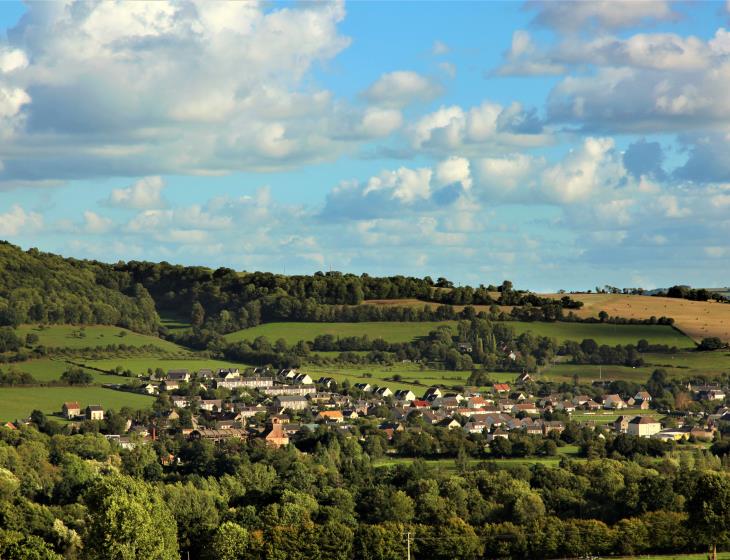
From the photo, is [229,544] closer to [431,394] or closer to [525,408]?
[525,408]

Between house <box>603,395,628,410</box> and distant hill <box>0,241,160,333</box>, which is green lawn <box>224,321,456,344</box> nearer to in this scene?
distant hill <box>0,241,160,333</box>

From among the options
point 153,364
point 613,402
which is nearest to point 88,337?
point 153,364

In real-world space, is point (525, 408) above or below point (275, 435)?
above

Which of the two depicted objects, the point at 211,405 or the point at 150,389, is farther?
the point at 150,389

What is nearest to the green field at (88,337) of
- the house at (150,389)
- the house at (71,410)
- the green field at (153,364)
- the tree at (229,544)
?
the green field at (153,364)

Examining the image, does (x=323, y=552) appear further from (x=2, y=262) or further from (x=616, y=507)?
(x=2, y=262)

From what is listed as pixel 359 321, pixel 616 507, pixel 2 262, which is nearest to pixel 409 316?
pixel 359 321
